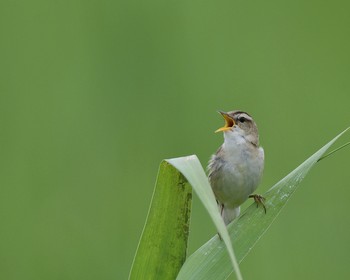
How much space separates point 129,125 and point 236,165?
840 millimetres

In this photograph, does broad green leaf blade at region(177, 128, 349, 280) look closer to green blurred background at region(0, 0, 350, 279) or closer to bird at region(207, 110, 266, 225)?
bird at region(207, 110, 266, 225)

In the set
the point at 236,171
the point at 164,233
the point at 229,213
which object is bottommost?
the point at 229,213

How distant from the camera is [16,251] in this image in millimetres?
3832

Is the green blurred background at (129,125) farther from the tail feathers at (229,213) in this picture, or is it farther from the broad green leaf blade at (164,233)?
the broad green leaf blade at (164,233)

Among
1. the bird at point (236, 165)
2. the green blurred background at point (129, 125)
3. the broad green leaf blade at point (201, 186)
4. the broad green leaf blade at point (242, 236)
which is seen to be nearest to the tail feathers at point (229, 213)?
the bird at point (236, 165)

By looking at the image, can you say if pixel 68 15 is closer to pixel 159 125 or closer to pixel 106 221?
pixel 159 125

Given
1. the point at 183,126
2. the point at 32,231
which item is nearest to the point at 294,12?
the point at 183,126

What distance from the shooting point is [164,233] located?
1.96m

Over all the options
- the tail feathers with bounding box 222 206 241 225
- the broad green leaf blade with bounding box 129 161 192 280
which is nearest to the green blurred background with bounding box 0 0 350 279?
the tail feathers with bounding box 222 206 241 225

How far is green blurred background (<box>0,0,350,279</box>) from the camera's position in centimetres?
386

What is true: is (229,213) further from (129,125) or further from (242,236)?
(242,236)

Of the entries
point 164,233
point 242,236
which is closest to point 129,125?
point 242,236

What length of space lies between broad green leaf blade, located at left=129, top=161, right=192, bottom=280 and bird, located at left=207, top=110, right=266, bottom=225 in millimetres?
1225

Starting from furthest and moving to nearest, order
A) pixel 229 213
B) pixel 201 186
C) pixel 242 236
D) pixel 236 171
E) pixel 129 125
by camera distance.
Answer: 1. pixel 129 125
2. pixel 229 213
3. pixel 236 171
4. pixel 242 236
5. pixel 201 186
